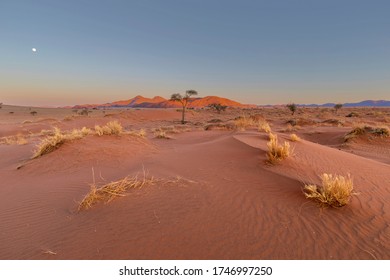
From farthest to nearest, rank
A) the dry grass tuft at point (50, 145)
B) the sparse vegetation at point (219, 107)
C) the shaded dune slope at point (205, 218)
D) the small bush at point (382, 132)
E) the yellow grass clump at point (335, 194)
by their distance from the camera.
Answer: the sparse vegetation at point (219, 107)
the small bush at point (382, 132)
the dry grass tuft at point (50, 145)
the yellow grass clump at point (335, 194)
the shaded dune slope at point (205, 218)

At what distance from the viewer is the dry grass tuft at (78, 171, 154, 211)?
4154 mm

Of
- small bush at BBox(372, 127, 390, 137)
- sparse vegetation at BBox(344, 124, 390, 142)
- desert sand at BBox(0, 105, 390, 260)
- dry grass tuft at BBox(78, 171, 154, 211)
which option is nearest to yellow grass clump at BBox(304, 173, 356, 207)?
desert sand at BBox(0, 105, 390, 260)

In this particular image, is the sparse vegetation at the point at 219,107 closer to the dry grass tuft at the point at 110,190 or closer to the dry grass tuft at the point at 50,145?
the dry grass tuft at the point at 50,145

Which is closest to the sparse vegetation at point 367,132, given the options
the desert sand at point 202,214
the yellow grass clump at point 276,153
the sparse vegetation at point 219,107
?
the desert sand at point 202,214

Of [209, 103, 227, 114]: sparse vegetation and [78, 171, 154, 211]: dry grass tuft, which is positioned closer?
[78, 171, 154, 211]: dry grass tuft

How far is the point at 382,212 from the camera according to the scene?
12.4 ft

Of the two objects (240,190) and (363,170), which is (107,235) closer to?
(240,190)

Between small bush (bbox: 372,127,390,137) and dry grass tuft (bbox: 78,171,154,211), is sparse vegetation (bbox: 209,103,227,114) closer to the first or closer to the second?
small bush (bbox: 372,127,390,137)

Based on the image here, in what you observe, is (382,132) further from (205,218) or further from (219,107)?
(219,107)

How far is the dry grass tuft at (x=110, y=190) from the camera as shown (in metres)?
4.15

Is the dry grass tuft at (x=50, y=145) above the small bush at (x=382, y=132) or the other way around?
the other way around

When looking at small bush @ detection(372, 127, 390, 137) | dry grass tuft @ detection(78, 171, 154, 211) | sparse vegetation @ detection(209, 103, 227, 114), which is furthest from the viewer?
sparse vegetation @ detection(209, 103, 227, 114)
